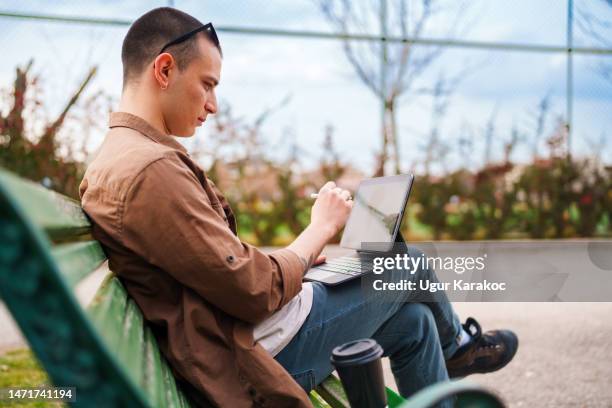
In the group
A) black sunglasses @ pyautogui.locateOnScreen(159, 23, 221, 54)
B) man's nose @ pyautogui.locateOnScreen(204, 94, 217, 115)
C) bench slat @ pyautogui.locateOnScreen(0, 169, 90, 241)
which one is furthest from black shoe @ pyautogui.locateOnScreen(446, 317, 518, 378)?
bench slat @ pyautogui.locateOnScreen(0, 169, 90, 241)

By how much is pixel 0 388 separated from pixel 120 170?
2077 millimetres

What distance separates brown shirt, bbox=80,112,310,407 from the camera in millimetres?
1254

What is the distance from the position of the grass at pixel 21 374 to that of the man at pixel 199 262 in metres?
1.51

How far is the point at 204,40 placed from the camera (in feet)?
5.80

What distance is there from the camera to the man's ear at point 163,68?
171 cm

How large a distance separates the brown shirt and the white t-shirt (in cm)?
15

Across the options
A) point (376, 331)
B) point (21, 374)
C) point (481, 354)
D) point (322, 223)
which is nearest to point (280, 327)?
point (322, 223)

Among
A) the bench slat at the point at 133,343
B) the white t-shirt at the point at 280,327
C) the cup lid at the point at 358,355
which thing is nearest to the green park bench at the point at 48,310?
the bench slat at the point at 133,343

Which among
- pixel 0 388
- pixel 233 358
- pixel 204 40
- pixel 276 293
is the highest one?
pixel 204 40

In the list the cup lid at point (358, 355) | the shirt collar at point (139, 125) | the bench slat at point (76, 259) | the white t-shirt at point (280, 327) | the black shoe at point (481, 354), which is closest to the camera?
the bench slat at point (76, 259)

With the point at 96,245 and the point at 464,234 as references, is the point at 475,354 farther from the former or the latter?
the point at 464,234

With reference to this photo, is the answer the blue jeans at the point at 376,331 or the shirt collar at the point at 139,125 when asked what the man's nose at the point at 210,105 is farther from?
the blue jeans at the point at 376,331

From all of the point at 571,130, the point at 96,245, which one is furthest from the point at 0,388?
the point at 571,130

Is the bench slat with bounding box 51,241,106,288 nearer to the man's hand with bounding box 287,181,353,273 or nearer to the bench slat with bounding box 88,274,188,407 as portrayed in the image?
the bench slat with bounding box 88,274,188,407
